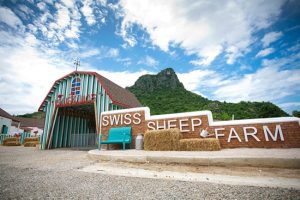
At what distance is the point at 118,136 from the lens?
918 cm

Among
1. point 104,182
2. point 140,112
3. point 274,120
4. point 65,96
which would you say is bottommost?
point 104,182

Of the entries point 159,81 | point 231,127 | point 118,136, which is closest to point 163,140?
point 118,136

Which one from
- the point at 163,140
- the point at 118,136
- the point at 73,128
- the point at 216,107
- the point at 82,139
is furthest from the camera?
the point at 216,107

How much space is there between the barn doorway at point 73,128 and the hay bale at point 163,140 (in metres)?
9.88

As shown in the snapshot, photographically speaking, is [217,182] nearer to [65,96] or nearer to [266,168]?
[266,168]

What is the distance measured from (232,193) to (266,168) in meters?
2.35

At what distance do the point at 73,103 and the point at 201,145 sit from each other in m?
11.0

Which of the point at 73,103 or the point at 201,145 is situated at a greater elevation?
the point at 73,103

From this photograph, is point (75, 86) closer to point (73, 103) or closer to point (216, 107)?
point (73, 103)

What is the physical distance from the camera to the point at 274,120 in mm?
6645

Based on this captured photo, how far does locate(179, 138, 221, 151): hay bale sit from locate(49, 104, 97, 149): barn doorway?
11.5 m

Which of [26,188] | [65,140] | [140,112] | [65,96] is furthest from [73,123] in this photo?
[26,188]

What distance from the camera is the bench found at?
28.8 ft

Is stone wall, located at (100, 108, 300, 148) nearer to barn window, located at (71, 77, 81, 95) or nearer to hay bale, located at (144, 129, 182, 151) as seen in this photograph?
hay bale, located at (144, 129, 182, 151)
